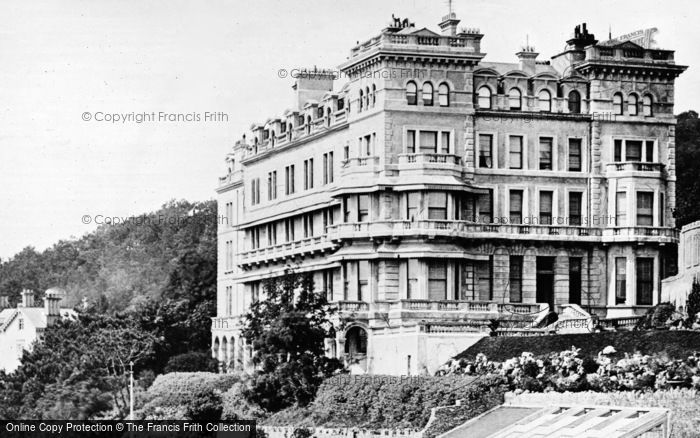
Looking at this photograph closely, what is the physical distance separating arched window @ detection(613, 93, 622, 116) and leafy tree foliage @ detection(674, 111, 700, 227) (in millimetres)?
8628

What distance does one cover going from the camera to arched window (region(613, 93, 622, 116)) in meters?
78.9

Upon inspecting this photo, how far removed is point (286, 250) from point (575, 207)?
1403cm

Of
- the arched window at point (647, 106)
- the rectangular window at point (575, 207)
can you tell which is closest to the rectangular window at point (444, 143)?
the rectangular window at point (575, 207)

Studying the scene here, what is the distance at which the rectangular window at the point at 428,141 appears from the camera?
76438 millimetres

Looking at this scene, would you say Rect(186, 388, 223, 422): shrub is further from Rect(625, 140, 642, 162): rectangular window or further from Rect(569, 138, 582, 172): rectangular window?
Rect(625, 140, 642, 162): rectangular window

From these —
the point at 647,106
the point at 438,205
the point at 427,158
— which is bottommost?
the point at 438,205

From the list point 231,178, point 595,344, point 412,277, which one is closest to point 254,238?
point 231,178

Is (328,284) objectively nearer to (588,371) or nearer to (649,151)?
(649,151)

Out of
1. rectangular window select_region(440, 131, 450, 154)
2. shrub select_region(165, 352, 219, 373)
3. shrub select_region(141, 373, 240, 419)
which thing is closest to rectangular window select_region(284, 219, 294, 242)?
shrub select_region(141, 373, 240, 419)

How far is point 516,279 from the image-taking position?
7731cm

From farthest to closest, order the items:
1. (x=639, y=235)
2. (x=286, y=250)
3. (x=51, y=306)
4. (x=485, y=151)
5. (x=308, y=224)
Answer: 1. (x=51, y=306)
2. (x=286, y=250)
3. (x=308, y=224)
4. (x=485, y=151)
5. (x=639, y=235)

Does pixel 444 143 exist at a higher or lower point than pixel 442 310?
higher

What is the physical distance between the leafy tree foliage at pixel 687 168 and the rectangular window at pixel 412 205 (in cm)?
1581

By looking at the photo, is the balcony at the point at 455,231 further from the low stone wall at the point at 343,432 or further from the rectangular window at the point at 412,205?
the low stone wall at the point at 343,432
